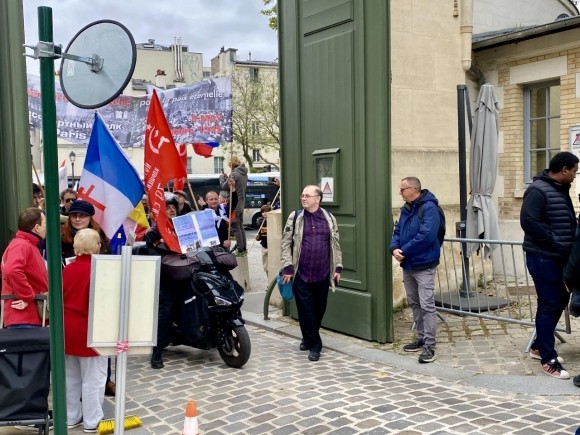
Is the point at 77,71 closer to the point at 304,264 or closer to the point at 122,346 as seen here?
the point at 122,346

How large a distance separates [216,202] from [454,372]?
5155 mm

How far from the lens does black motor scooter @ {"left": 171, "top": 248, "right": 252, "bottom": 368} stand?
20.0 ft

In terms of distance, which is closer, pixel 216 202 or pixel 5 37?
pixel 5 37

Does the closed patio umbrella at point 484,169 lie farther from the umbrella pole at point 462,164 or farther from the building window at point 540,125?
the building window at point 540,125

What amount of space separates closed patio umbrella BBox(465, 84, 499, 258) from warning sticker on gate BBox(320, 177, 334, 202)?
6.43ft

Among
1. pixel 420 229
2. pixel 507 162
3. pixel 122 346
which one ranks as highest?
pixel 507 162

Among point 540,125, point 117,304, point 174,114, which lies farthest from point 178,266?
point 540,125

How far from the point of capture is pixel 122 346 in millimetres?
3576

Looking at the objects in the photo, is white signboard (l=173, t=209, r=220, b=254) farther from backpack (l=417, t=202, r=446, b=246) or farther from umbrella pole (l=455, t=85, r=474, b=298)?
umbrella pole (l=455, t=85, r=474, b=298)

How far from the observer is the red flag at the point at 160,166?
616 centimetres

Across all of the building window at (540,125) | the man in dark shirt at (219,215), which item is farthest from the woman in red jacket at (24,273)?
the building window at (540,125)

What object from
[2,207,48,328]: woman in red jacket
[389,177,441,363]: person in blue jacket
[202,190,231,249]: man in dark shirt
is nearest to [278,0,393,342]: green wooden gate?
[389,177,441,363]: person in blue jacket

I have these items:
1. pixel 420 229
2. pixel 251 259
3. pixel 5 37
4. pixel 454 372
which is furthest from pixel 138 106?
pixel 454 372

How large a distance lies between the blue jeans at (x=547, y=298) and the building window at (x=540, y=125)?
5093mm
